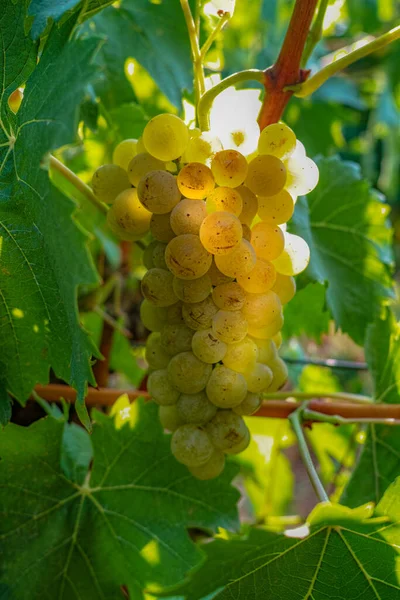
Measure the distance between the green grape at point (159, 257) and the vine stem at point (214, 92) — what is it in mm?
124

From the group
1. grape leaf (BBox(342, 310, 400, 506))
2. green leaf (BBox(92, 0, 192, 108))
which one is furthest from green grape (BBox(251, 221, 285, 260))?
green leaf (BBox(92, 0, 192, 108))

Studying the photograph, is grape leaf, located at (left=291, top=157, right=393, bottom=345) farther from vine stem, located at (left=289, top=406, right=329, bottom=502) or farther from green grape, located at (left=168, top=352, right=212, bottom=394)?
green grape, located at (left=168, top=352, right=212, bottom=394)

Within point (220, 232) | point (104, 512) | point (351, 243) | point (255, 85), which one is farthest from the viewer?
point (255, 85)

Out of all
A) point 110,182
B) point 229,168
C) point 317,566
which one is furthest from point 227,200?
point 317,566

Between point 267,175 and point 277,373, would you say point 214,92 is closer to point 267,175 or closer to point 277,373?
point 267,175

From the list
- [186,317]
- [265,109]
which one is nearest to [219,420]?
[186,317]

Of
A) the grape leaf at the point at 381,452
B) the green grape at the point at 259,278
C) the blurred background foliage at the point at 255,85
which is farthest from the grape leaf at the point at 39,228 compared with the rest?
the grape leaf at the point at 381,452

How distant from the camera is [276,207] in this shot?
599 mm

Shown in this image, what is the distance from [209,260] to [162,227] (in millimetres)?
61

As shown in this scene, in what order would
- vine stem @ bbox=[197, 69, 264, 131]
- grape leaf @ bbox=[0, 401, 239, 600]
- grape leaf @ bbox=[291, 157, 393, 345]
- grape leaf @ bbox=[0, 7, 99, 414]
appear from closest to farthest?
1. grape leaf @ bbox=[0, 7, 99, 414]
2. vine stem @ bbox=[197, 69, 264, 131]
3. grape leaf @ bbox=[0, 401, 239, 600]
4. grape leaf @ bbox=[291, 157, 393, 345]

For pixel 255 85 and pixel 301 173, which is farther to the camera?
pixel 255 85

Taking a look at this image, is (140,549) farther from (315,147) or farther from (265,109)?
(315,147)

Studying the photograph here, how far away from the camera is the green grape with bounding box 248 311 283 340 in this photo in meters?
0.61

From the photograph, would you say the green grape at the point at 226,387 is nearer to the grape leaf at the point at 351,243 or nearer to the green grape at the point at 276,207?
the green grape at the point at 276,207
